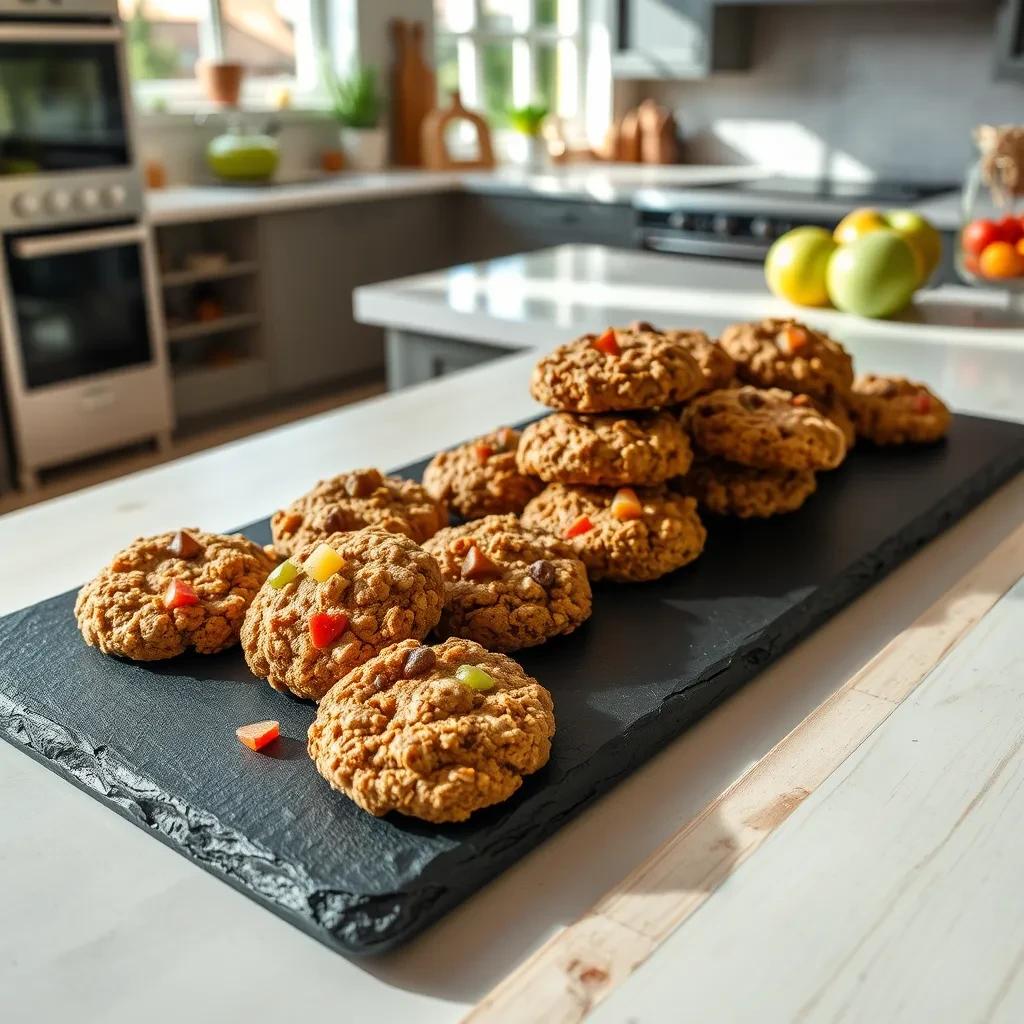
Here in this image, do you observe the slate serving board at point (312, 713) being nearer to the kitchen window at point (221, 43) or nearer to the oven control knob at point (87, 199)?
the oven control knob at point (87, 199)

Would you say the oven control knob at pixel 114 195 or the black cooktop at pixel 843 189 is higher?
the oven control knob at pixel 114 195

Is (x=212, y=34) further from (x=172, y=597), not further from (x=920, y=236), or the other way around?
(x=172, y=597)

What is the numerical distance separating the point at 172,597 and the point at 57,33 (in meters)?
2.85

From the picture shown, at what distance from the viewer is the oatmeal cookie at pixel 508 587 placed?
87 centimetres

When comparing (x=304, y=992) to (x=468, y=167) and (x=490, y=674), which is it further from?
(x=468, y=167)

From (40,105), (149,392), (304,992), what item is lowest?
(149,392)

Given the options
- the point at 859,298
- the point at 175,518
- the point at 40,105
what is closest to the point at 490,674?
the point at 175,518

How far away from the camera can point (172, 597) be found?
2.85ft

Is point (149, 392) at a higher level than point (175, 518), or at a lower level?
lower

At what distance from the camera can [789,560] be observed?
107cm

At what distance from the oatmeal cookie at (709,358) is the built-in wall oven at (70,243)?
2.59m

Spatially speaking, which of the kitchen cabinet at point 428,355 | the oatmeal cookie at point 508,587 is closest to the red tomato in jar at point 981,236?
the kitchen cabinet at point 428,355

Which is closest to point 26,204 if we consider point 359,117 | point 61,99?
point 61,99

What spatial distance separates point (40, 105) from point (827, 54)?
2967mm
